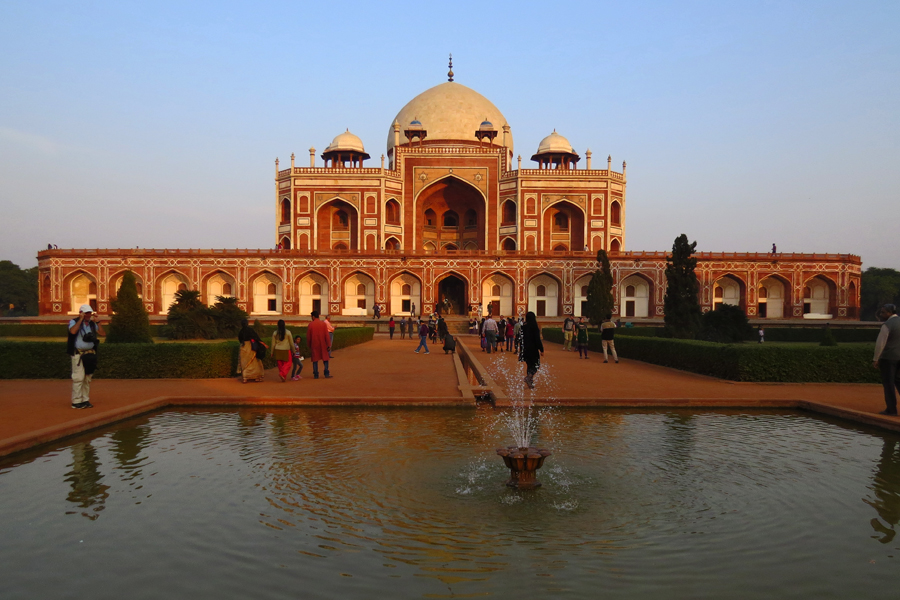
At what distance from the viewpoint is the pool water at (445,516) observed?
10.4 ft

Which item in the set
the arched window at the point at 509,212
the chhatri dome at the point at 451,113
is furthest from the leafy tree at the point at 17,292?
the arched window at the point at 509,212

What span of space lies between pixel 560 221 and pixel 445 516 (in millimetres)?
40644

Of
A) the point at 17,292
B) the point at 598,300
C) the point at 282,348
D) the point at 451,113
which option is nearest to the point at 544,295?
the point at 598,300

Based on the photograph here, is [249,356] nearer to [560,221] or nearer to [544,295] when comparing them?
[544,295]

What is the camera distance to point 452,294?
40.4 m

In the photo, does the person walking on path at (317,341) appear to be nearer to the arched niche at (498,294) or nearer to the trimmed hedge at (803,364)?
the trimmed hedge at (803,364)

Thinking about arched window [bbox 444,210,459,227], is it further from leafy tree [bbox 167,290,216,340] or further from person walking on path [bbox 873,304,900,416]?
person walking on path [bbox 873,304,900,416]

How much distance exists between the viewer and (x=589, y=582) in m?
3.15

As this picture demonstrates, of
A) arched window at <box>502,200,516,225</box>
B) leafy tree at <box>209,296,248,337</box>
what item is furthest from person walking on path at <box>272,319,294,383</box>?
arched window at <box>502,200,516,225</box>

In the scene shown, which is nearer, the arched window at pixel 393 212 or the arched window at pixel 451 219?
the arched window at pixel 393 212

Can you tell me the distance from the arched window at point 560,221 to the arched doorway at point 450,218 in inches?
204

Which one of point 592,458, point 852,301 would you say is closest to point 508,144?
point 852,301

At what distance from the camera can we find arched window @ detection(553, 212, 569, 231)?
43.3 m

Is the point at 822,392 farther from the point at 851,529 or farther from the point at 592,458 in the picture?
the point at 851,529
